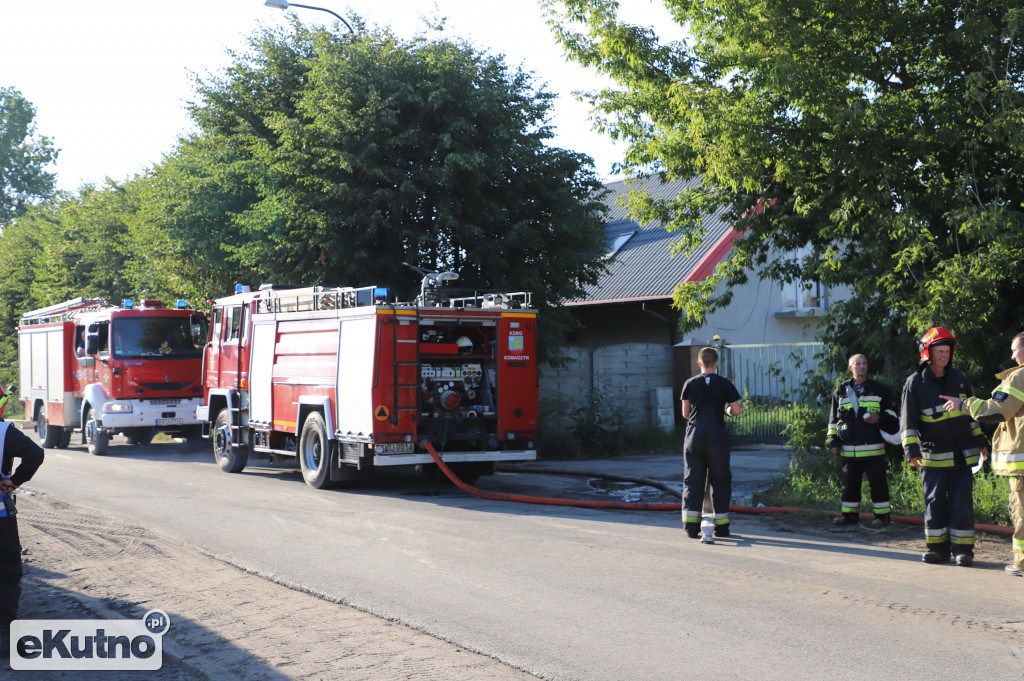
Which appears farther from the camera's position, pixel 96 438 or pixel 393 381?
pixel 96 438

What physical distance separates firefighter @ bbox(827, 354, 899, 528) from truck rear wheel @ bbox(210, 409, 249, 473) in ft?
31.8

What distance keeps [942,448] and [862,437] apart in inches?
76.4

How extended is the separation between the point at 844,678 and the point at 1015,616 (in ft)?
6.18

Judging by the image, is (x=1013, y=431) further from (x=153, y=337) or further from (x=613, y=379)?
(x=153, y=337)

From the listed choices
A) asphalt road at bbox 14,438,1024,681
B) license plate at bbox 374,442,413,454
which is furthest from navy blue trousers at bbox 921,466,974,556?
license plate at bbox 374,442,413,454

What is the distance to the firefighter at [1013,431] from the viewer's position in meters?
7.48

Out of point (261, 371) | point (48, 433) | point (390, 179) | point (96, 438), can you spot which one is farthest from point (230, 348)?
point (48, 433)

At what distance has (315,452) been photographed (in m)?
14.1

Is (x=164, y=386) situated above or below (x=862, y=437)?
above

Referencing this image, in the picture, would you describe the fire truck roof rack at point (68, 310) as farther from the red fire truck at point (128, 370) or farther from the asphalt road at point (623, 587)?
the asphalt road at point (623, 587)

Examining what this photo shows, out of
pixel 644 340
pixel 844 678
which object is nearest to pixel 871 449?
pixel 844 678

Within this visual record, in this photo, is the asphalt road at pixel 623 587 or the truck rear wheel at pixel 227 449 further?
→ the truck rear wheel at pixel 227 449

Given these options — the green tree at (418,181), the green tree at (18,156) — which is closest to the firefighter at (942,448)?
the green tree at (418,181)

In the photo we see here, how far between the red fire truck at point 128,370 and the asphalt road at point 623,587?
7.96m
